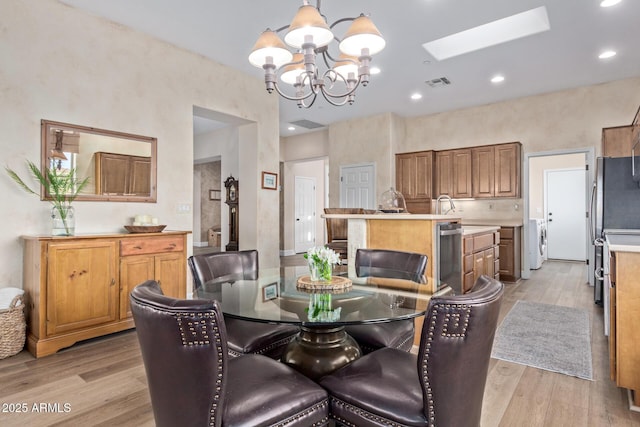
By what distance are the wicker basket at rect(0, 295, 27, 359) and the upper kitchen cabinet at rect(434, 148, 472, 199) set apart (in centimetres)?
585

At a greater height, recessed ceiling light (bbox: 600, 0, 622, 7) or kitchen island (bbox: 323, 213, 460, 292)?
recessed ceiling light (bbox: 600, 0, 622, 7)

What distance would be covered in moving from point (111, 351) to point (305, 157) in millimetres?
6217

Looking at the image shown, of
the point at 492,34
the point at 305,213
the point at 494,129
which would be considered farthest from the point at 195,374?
the point at 305,213

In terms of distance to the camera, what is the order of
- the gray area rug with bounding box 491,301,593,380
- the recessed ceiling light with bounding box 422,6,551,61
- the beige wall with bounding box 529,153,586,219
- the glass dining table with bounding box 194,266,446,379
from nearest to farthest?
the glass dining table with bounding box 194,266,446,379 → the gray area rug with bounding box 491,301,593,380 → the recessed ceiling light with bounding box 422,6,551,61 → the beige wall with bounding box 529,153,586,219

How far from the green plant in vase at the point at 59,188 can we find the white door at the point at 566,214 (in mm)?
8341

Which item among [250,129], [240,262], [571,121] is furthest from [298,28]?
[571,121]

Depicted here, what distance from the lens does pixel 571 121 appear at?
17.4 feet

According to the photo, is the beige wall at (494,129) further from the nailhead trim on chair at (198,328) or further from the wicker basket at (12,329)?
the nailhead trim on chair at (198,328)

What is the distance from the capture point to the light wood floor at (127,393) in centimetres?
182

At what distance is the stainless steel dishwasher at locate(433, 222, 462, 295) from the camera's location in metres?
3.15

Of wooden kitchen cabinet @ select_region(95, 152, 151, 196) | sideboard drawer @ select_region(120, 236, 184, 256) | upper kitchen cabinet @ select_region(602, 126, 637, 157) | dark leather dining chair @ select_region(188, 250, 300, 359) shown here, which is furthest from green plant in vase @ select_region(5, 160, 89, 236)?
upper kitchen cabinet @ select_region(602, 126, 637, 157)

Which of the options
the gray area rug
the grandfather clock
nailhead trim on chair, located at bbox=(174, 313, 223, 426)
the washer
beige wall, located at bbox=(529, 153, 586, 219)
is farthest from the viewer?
beige wall, located at bbox=(529, 153, 586, 219)

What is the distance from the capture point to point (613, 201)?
391cm

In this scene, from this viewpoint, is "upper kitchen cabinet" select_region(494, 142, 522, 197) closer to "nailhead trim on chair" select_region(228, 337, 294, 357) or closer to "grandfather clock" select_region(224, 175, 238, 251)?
"grandfather clock" select_region(224, 175, 238, 251)
